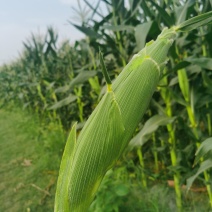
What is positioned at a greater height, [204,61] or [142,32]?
[142,32]

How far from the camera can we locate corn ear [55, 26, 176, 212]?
34cm

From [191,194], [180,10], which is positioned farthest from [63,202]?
[191,194]

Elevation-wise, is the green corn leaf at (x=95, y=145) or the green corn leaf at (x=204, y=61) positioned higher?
the green corn leaf at (x=95, y=145)

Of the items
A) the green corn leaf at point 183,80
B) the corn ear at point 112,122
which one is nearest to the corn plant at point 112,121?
the corn ear at point 112,122

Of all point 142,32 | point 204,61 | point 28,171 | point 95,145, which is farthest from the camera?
point 28,171

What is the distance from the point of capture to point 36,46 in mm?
3795

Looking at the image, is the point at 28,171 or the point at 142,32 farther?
the point at 28,171

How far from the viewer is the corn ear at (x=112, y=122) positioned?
0.34 metres

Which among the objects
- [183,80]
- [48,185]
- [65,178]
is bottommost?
[48,185]

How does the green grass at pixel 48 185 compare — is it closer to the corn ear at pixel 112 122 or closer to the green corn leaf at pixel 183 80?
the green corn leaf at pixel 183 80

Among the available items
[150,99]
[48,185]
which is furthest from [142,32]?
[48,185]

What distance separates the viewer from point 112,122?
1.13 feet

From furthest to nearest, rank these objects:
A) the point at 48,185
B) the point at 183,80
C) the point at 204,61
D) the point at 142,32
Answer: the point at 48,185 < the point at 183,80 < the point at 142,32 < the point at 204,61

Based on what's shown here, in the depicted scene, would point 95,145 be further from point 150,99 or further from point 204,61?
point 204,61
